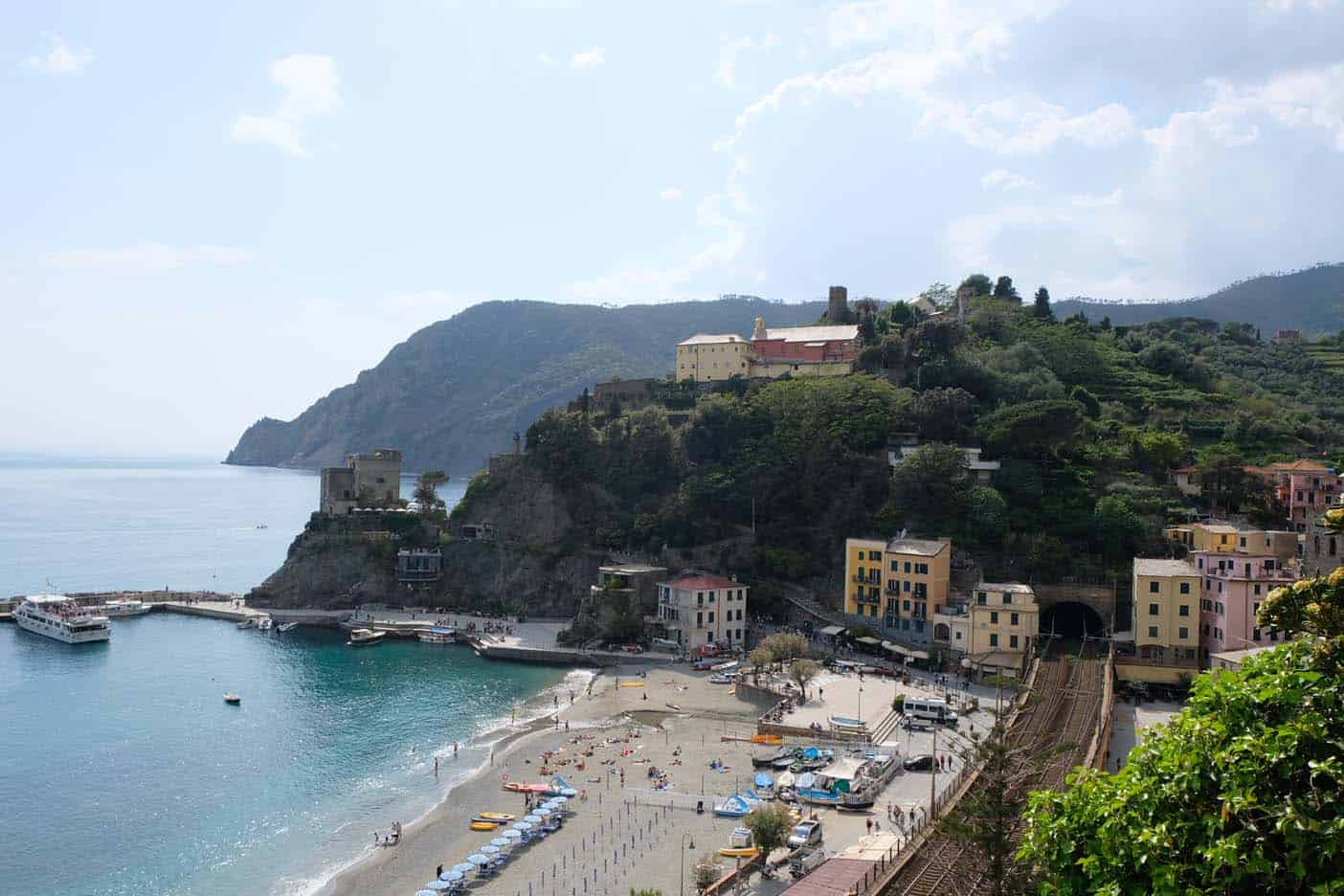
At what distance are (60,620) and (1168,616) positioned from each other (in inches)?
2618

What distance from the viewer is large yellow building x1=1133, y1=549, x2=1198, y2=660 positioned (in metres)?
46.3

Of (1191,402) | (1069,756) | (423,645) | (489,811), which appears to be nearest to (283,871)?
(489,811)

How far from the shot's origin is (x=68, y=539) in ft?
402

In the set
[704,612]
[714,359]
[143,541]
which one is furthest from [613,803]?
[143,541]

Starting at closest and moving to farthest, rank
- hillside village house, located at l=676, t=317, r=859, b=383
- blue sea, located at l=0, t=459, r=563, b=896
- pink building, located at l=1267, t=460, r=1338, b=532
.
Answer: blue sea, located at l=0, t=459, r=563, b=896, pink building, located at l=1267, t=460, r=1338, b=532, hillside village house, located at l=676, t=317, r=859, b=383

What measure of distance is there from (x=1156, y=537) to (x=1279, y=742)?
48344mm

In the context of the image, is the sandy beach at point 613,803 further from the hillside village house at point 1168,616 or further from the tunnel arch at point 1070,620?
→ the tunnel arch at point 1070,620

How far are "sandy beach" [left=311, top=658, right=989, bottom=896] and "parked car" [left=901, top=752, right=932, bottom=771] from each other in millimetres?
627

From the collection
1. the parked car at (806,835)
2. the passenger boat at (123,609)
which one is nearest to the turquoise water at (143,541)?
the passenger boat at (123,609)

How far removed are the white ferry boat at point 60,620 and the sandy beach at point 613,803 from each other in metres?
36.3

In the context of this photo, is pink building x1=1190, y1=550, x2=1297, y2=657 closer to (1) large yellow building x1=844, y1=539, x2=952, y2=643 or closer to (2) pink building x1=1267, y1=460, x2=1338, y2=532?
(2) pink building x1=1267, y1=460, x2=1338, y2=532

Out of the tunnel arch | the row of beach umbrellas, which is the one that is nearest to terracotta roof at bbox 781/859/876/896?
the row of beach umbrellas

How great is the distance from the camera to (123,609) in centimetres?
7525

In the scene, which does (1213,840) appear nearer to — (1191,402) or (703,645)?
(703,645)
